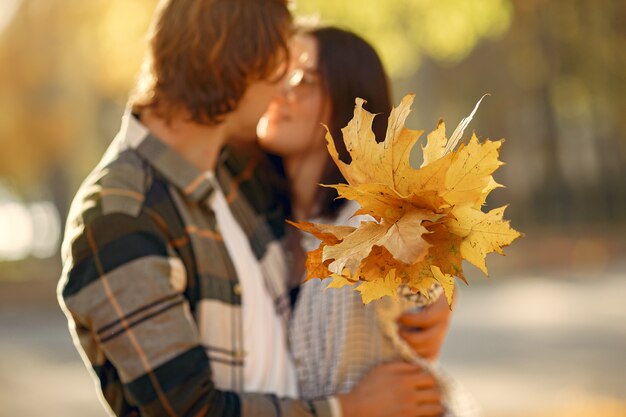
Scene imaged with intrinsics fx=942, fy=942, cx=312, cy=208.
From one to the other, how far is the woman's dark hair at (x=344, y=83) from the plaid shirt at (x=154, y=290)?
59cm

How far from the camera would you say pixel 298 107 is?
3.11 m

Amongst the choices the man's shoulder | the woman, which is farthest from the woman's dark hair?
the man's shoulder

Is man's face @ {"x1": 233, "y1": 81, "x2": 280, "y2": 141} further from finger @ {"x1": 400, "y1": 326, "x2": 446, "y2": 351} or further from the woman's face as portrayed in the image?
finger @ {"x1": 400, "y1": 326, "x2": 446, "y2": 351}

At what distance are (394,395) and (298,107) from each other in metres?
1.02

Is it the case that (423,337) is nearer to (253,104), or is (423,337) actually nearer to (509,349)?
(253,104)

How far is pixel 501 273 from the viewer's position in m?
17.1

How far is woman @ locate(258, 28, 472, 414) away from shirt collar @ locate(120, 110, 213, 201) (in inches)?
17.7

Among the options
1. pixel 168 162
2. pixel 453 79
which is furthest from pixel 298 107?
pixel 453 79

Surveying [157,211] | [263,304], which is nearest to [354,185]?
[157,211]

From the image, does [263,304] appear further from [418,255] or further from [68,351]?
[68,351]

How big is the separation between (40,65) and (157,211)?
15.6 metres

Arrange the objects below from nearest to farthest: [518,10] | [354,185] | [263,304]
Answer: [354,185] → [263,304] → [518,10]

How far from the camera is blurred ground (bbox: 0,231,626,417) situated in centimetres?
812

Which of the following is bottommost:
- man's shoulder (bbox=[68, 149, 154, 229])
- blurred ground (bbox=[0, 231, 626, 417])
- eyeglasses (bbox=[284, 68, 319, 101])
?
blurred ground (bbox=[0, 231, 626, 417])
